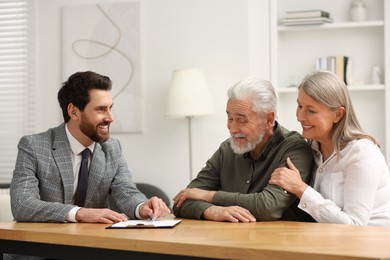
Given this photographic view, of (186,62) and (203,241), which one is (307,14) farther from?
(203,241)

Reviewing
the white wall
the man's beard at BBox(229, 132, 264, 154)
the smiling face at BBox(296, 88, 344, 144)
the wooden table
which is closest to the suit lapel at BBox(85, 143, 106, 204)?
the wooden table

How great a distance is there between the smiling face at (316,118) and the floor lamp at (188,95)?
2272 mm

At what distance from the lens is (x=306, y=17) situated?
217 inches

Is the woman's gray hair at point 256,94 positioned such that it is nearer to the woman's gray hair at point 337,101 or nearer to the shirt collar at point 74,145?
the woman's gray hair at point 337,101

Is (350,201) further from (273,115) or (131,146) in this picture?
(131,146)

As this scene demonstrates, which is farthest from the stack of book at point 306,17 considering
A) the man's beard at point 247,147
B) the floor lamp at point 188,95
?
the man's beard at point 247,147

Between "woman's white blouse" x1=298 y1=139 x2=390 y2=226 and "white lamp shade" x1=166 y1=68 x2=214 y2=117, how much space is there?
7.67 feet

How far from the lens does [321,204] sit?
2.78 m

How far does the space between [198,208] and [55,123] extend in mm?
3222

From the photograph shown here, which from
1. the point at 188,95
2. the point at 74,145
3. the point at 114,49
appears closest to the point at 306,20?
the point at 188,95

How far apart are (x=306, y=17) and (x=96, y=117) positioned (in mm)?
2696

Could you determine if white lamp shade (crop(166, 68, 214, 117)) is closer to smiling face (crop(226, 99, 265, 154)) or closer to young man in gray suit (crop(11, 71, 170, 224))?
young man in gray suit (crop(11, 71, 170, 224))

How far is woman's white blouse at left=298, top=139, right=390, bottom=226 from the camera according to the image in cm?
275

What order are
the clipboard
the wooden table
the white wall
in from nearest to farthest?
the wooden table → the clipboard → the white wall
